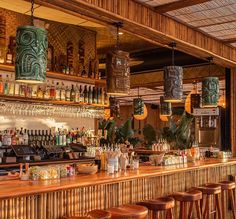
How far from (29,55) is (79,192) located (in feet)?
4.77

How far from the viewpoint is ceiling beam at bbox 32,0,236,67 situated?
419cm

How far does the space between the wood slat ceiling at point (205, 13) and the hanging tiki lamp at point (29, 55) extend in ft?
5.93

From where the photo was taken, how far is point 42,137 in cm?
725

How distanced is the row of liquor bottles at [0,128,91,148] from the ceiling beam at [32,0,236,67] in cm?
281

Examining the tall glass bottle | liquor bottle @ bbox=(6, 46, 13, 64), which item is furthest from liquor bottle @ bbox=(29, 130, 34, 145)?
liquor bottle @ bbox=(6, 46, 13, 64)

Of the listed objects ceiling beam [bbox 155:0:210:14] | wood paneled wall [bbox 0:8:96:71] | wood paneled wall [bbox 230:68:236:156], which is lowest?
wood paneled wall [bbox 230:68:236:156]

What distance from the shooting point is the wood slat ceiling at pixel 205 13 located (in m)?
4.84

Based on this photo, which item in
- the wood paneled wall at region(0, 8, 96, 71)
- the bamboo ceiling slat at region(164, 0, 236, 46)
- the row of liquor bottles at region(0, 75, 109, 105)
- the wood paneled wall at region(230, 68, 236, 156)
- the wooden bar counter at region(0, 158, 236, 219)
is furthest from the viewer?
the wood paneled wall at region(230, 68, 236, 156)

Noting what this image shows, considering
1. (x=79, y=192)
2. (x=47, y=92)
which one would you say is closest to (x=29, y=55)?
(x=79, y=192)

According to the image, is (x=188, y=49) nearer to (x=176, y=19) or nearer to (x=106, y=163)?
(x=176, y=19)

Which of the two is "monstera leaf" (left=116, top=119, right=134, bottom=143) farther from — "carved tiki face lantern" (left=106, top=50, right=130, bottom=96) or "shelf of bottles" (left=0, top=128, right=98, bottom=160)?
"carved tiki face lantern" (left=106, top=50, right=130, bottom=96)

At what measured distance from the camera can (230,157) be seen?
293 inches

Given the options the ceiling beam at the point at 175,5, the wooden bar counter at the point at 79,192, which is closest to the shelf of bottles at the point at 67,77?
the ceiling beam at the point at 175,5

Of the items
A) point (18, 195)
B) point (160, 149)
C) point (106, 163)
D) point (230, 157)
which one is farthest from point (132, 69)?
point (18, 195)
